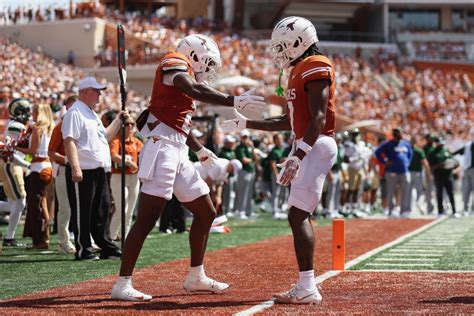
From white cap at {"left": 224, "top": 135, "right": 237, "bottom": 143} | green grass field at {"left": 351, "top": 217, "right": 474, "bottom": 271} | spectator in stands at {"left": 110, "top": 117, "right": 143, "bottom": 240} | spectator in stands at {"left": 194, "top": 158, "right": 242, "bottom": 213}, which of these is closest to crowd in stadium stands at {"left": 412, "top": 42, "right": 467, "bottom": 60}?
white cap at {"left": 224, "top": 135, "right": 237, "bottom": 143}

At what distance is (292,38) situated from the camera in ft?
24.5

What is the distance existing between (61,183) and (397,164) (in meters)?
11.2

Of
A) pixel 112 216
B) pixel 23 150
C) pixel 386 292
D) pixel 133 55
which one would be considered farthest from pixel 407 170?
pixel 133 55

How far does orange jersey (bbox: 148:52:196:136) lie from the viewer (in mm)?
7566

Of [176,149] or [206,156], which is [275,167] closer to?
[206,156]

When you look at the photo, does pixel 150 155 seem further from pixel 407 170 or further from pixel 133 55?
pixel 133 55

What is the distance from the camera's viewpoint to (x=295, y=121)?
7520 millimetres

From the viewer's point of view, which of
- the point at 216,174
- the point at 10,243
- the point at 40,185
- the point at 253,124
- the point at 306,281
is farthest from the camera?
the point at 216,174

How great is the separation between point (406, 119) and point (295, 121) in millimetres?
39188

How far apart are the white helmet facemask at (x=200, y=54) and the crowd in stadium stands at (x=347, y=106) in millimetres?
9167

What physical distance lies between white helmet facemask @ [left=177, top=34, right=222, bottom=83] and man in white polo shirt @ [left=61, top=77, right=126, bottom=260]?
115 inches

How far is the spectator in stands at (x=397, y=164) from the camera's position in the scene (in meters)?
21.4

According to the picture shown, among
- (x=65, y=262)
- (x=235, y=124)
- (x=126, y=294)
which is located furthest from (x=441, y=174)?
(x=126, y=294)

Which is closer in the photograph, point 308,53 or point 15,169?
point 308,53
